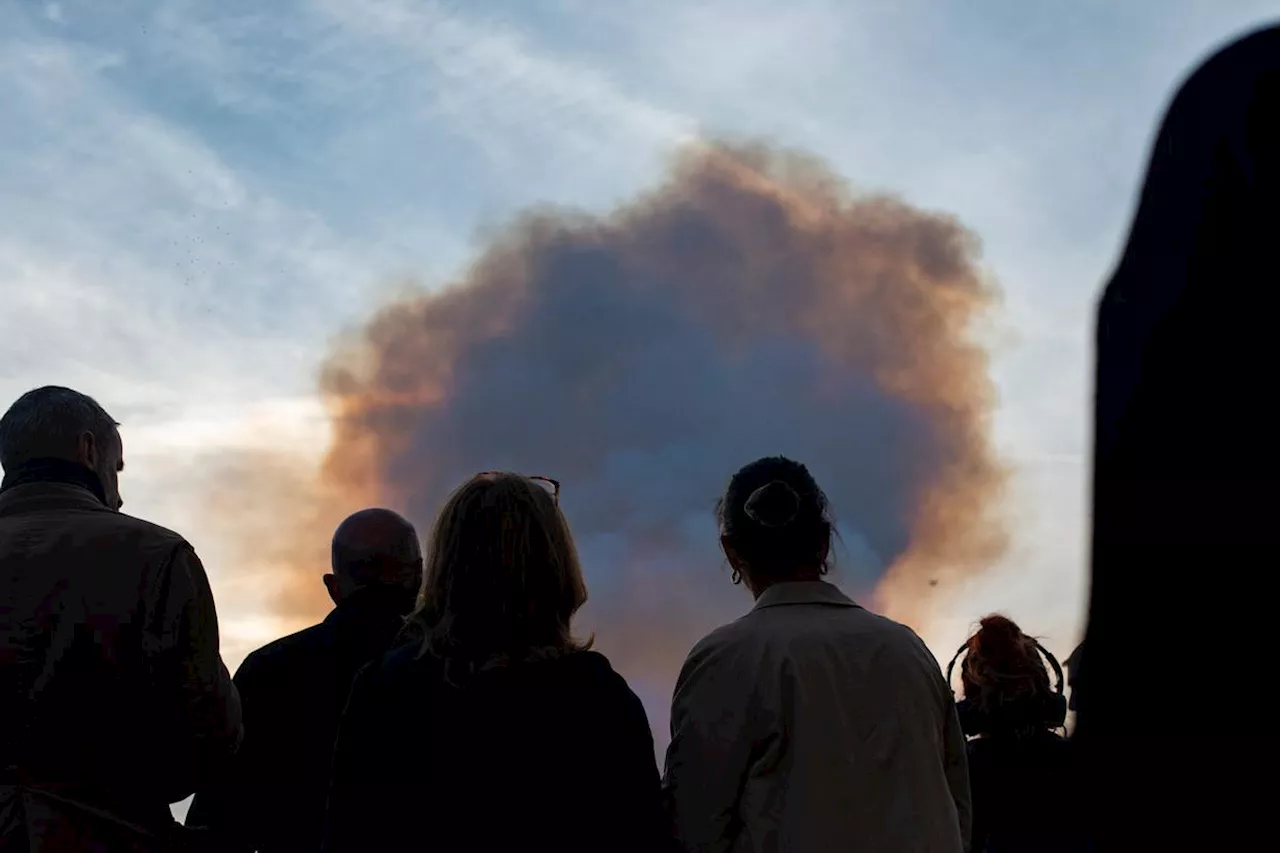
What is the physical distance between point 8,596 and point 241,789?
1.46m

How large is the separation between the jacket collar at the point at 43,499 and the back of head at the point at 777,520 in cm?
232

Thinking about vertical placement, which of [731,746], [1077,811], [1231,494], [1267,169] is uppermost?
[731,746]

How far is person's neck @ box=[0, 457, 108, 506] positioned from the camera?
5.26 metres

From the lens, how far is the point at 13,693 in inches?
189

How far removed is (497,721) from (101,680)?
5.37ft

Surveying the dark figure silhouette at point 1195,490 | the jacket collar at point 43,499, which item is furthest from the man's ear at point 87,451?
the dark figure silhouette at point 1195,490

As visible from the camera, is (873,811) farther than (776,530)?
No

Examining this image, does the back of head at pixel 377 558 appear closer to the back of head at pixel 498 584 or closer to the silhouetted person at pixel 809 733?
the silhouetted person at pixel 809 733

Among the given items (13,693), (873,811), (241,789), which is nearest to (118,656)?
(13,693)

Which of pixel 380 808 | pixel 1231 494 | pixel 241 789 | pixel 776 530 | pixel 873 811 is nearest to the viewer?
pixel 1231 494

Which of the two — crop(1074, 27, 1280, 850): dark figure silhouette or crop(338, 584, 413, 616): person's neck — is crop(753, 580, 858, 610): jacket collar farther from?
crop(1074, 27, 1280, 850): dark figure silhouette

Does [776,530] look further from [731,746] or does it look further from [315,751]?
[315,751]

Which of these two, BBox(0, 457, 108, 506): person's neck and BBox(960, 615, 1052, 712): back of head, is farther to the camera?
BBox(960, 615, 1052, 712): back of head

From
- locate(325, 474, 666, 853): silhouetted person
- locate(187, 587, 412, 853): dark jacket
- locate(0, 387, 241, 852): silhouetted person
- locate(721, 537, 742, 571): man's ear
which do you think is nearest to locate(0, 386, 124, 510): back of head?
locate(0, 387, 241, 852): silhouetted person
